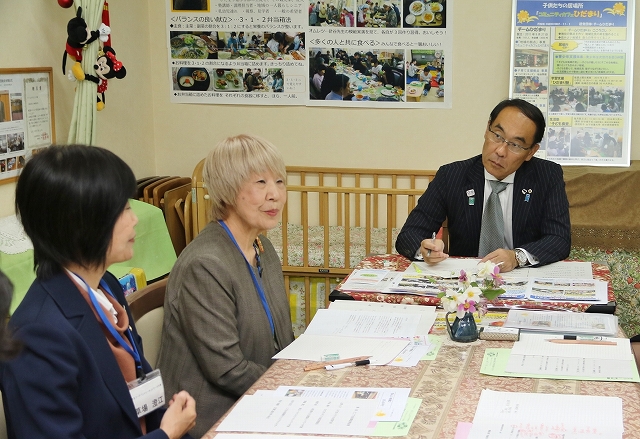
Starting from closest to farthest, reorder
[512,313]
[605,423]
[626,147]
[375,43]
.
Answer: [605,423]
[512,313]
[626,147]
[375,43]

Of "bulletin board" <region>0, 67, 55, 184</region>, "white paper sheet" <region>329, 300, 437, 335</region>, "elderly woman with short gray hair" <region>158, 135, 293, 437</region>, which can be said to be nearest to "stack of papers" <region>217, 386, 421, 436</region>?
"elderly woman with short gray hair" <region>158, 135, 293, 437</region>

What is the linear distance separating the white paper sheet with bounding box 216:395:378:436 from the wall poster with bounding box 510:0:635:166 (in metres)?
2.92

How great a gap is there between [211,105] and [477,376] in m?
3.23

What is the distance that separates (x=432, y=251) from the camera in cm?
260

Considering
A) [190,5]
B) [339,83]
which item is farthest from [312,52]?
[190,5]

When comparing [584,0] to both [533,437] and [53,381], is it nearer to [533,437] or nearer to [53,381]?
[533,437]

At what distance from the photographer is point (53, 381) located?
1323 millimetres

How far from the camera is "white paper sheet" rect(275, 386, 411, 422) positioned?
155 cm

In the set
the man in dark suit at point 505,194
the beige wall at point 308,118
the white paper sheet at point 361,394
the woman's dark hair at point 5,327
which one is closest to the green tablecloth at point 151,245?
the beige wall at point 308,118

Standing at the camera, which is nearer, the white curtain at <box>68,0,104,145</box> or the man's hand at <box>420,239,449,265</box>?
the man's hand at <box>420,239,449,265</box>

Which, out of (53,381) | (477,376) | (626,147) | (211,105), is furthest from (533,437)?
(211,105)

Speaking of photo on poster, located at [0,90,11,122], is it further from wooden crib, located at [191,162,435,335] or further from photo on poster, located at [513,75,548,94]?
photo on poster, located at [513,75,548,94]

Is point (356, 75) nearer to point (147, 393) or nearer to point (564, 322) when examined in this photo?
point (564, 322)

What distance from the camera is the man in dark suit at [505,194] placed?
287 centimetres
